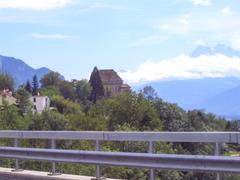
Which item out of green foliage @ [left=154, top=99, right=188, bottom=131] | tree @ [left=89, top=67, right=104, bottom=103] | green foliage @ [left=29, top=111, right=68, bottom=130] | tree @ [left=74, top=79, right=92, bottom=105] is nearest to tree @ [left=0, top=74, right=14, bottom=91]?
tree @ [left=74, top=79, right=92, bottom=105]

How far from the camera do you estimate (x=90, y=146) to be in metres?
40.7

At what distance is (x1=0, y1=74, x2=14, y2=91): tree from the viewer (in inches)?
7587

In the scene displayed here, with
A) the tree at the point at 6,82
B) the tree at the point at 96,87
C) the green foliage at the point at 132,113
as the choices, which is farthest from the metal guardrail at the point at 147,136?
the tree at the point at 6,82

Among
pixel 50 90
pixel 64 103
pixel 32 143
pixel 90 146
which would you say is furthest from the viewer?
pixel 50 90

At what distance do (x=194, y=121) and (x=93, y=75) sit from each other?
302ft

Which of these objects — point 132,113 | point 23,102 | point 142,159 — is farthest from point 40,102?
point 142,159

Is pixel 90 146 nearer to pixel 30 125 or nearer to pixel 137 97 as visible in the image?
pixel 137 97

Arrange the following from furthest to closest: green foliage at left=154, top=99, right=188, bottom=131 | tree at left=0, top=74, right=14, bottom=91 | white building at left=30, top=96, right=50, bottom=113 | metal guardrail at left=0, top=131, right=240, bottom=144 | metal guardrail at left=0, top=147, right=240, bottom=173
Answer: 1. tree at left=0, top=74, right=14, bottom=91
2. white building at left=30, top=96, right=50, bottom=113
3. green foliage at left=154, top=99, right=188, bottom=131
4. metal guardrail at left=0, top=131, right=240, bottom=144
5. metal guardrail at left=0, top=147, right=240, bottom=173

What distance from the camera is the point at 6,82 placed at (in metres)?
196

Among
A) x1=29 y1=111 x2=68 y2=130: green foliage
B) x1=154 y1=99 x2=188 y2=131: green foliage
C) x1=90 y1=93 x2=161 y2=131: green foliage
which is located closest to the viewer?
x1=90 y1=93 x2=161 y2=131: green foliage

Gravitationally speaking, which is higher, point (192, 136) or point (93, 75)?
point (93, 75)

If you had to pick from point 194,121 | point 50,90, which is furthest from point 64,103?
point 194,121

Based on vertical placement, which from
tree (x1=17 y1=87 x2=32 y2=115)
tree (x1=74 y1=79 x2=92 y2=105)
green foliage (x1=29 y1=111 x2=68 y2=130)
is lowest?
green foliage (x1=29 y1=111 x2=68 y2=130)

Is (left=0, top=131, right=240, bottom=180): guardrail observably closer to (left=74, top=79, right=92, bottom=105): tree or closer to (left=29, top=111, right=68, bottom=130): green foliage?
(left=29, top=111, right=68, bottom=130): green foliage
